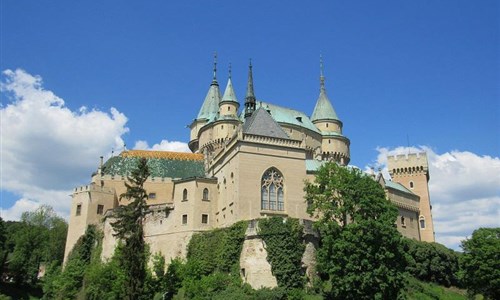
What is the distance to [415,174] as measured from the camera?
83125mm

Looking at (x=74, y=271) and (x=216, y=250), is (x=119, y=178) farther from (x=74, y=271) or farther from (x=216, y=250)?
(x=216, y=250)

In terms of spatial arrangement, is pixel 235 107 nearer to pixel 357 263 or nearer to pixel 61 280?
pixel 61 280

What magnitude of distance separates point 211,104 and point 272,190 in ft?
111

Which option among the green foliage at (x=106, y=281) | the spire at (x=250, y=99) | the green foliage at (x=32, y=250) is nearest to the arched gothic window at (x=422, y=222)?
the spire at (x=250, y=99)

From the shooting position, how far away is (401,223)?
69.9 metres

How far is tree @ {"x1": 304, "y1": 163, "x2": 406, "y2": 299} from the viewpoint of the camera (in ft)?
126

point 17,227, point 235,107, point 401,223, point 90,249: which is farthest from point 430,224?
point 17,227

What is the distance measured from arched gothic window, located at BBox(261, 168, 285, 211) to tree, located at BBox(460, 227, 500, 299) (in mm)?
20999

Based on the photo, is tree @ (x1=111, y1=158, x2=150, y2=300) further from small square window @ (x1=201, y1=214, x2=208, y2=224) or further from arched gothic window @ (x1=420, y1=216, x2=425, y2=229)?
arched gothic window @ (x1=420, y1=216, x2=425, y2=229)

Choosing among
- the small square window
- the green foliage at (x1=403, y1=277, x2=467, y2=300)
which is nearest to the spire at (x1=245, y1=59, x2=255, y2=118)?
the small square window

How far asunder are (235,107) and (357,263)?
125 ft

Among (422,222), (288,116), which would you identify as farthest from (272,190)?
(422,222)

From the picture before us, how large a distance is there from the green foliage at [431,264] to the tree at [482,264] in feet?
15.0

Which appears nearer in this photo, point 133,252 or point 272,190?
point 133,252
